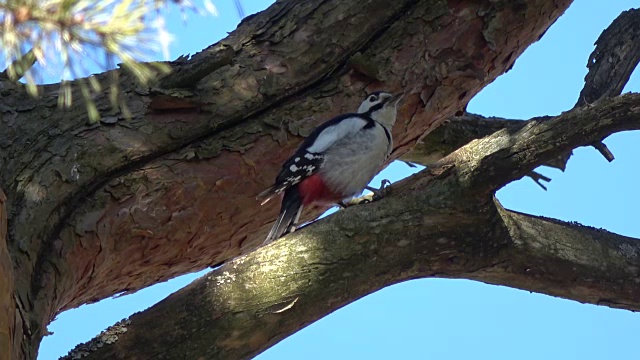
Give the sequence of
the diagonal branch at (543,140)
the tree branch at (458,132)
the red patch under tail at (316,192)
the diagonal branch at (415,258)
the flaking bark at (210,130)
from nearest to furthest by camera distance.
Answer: the diagonal branch at (415,258) < the diagonal branch at (543,140) < the flaking bark at (210,130) < the red patch under tail at (316,192) < the tree branch at (458,132)

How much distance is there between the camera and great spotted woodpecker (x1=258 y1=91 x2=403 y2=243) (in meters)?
4.64

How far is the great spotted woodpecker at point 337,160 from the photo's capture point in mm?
4637

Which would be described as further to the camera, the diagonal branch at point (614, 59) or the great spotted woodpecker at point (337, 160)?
the diagonal branch at point (614, 59)

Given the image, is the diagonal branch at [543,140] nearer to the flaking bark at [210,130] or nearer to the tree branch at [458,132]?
the flaking bark at [210,130]

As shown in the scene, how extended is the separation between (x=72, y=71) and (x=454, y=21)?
2751 mm

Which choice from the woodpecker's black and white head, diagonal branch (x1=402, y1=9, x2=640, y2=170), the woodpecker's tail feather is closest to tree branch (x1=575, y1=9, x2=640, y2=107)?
diagonal branch (x1=402, y1=9, x2=640, y2=170)

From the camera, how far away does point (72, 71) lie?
7.59ft

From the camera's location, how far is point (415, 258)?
3.84 meters

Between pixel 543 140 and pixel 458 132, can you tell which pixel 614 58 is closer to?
pixel 543 140

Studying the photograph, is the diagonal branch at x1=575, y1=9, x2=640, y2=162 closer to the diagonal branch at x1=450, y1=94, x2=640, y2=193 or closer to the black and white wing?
the diagonal branch at x1=450, y1=94, x2=640, y2=193

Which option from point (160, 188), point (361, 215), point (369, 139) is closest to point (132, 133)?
point (160, 188)

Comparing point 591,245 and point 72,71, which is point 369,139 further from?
point 72,71

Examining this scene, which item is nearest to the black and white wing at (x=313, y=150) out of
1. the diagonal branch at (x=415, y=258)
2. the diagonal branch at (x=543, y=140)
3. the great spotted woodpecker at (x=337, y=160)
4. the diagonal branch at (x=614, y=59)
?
the great spotted woodpecker at (x=337, y=160)

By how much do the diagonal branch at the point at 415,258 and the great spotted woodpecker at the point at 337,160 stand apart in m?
0.71
